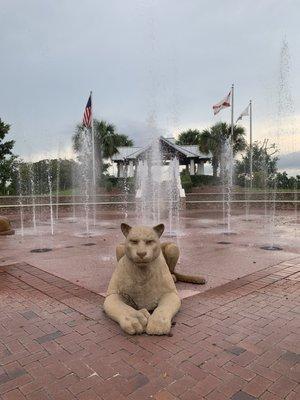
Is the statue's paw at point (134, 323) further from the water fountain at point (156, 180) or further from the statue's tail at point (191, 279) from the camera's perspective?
the water fountain at point (156, 180)

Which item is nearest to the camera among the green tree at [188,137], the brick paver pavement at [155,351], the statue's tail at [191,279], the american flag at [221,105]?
the brick paver pavement at [155,351]

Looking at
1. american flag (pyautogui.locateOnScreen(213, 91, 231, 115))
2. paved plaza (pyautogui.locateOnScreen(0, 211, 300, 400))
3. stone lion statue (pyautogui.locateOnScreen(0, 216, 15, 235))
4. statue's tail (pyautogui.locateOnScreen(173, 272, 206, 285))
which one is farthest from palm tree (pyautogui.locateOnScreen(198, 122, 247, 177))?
statue's tail (pyautogui.locateOnScreen(173, 272, 206, 285))

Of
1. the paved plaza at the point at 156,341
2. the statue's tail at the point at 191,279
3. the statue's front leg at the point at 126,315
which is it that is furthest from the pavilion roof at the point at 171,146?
the statue's front leg at the point at 126,315

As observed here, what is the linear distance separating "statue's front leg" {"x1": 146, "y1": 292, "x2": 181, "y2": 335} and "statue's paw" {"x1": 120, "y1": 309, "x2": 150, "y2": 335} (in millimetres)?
67

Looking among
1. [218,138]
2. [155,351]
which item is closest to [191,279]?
[155,351]

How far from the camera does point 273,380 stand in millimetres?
2746

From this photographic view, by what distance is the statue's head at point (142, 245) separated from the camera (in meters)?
3.69

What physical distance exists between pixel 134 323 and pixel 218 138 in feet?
117

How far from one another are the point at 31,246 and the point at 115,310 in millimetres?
6115

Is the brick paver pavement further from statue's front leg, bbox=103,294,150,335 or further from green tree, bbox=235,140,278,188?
green tree, bbox=235,140,278,188

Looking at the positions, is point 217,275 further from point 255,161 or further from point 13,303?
point 255,161

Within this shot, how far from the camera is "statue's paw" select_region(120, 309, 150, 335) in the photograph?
3.52m

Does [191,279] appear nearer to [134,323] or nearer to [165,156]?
[134,323]

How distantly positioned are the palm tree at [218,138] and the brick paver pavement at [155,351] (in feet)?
110
